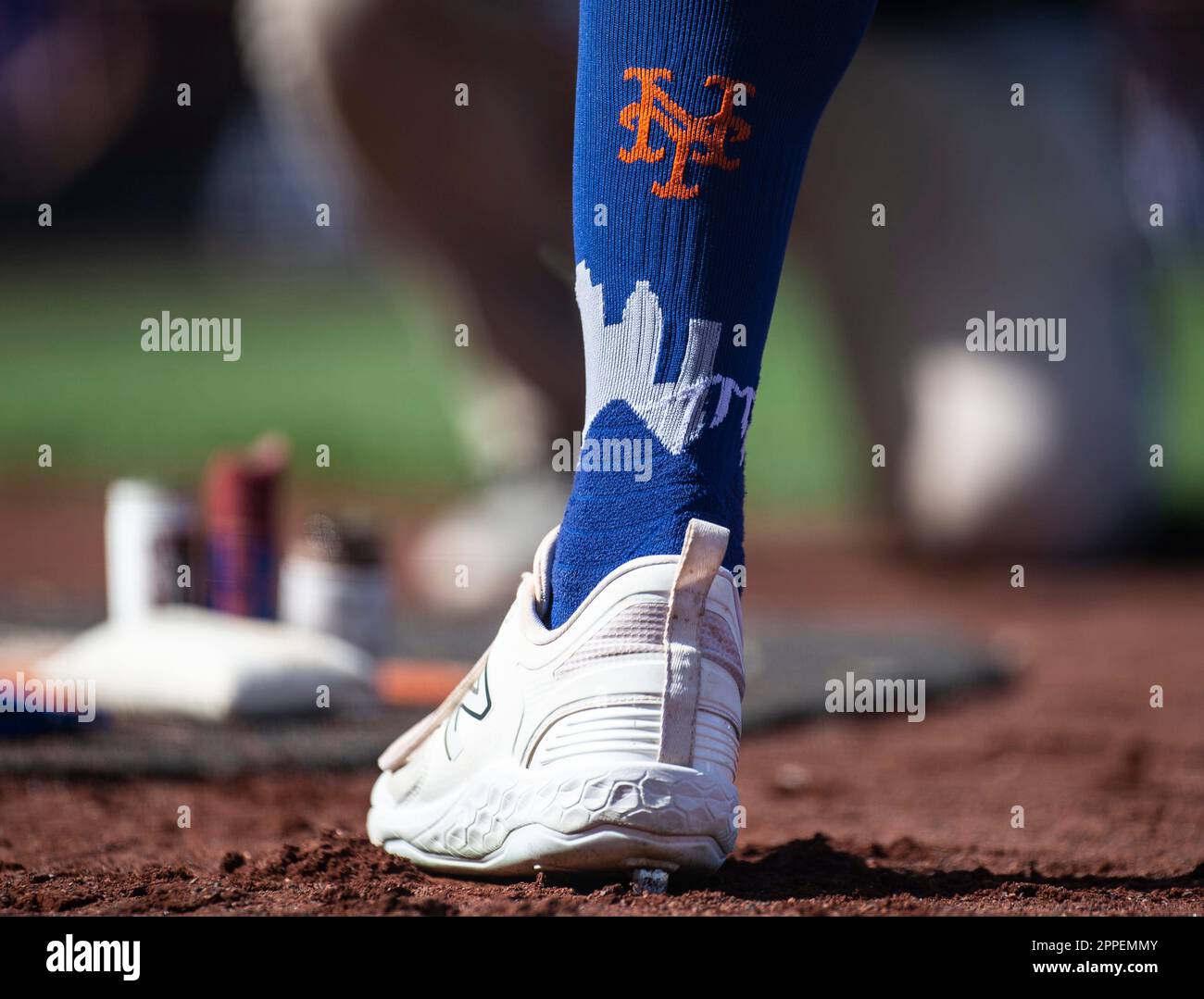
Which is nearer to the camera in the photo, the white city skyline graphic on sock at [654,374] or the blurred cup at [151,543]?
the white city skyline graphic on sock at [654,374]

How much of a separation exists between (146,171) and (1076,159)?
10302 mm

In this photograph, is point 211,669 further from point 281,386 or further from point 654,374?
point 281,386

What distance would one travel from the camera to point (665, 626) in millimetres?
1041

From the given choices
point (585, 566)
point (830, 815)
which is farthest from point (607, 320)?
point (830, 815)

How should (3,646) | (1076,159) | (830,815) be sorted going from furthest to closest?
(1076,159) < (3,646) < (830,815)

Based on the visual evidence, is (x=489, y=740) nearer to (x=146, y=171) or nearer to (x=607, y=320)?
(x=607, y=320)

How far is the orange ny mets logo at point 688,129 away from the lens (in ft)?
3.48

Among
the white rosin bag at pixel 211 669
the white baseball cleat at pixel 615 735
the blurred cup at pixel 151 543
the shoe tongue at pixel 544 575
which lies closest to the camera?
the white baseball cleat at pixel 615 735

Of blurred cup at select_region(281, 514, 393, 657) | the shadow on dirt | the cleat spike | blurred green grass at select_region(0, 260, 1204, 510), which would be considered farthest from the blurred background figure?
the cleat spike

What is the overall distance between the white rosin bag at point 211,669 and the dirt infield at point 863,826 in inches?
7.8

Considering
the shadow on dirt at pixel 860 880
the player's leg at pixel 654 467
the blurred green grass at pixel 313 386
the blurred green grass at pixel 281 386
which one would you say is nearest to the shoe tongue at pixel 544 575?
the player's leg at pixel 654 467

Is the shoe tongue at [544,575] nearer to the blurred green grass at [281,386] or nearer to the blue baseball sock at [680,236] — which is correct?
the blue baseball sock at [680,236]

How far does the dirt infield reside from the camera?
1043mm
